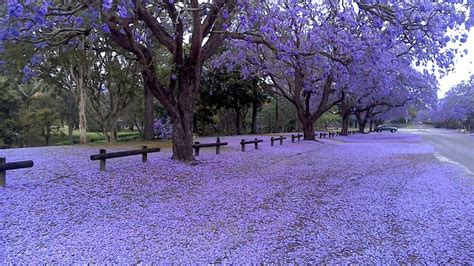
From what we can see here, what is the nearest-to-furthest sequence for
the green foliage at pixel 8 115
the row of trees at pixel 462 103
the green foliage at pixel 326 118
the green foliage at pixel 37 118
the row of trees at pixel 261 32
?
the row of trees at pixel 261 32
the green foliage at pixel 8 115
the green foliage at pixel 37 118
the row of trees at pixel 462 103
the green foliage at pixel 326 118

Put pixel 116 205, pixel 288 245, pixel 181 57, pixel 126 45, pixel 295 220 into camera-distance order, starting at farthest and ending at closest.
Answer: pixel 181 57, pixel 126 45, pixel 116 205, pixel 295 220, pixel 288 245

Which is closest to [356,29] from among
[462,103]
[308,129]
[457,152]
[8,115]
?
[457,152]

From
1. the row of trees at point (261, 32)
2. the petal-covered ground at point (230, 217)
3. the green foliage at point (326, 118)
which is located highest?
the row of trees at point (261, 32)

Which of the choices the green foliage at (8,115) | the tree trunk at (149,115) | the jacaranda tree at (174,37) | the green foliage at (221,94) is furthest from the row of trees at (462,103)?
the green foliage at (8,115)

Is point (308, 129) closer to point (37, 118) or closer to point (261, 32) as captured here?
point (261, 32)

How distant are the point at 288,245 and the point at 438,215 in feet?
9.31

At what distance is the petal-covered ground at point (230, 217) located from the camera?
4121 millimetres

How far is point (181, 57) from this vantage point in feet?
35.0

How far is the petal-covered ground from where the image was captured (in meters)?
4.12

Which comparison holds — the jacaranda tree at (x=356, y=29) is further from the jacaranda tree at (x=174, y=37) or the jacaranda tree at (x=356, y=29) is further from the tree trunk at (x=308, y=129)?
the tree trunk at (x=308, y=129)

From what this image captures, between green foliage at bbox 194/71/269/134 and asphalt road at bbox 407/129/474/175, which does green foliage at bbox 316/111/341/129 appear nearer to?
green foliage at bbox 194/71/269/134

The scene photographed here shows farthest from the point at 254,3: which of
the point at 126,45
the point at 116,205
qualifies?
the point at 116,205

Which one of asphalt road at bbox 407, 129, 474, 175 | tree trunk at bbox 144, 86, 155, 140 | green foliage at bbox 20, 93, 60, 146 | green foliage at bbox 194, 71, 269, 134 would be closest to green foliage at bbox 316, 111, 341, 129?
green foliage at bbox 194, 71, 269, 134

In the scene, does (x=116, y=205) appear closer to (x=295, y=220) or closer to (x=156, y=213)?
(x=156, y=213)
